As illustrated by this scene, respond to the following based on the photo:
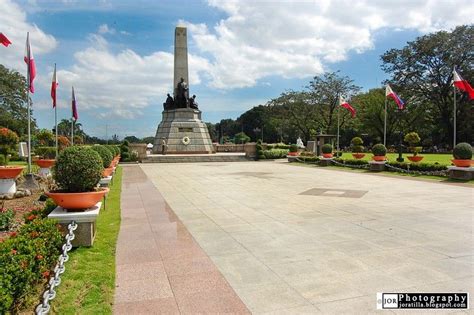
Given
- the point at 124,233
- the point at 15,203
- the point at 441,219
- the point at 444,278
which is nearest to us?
the point at 444,278

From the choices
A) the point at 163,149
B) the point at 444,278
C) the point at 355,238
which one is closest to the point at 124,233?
the point at 355,238

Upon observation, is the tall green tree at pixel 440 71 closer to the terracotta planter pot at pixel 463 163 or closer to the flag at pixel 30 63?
the terracotta planter pot at pixel 463 163

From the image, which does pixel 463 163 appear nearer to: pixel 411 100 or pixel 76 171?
pixel 76 171

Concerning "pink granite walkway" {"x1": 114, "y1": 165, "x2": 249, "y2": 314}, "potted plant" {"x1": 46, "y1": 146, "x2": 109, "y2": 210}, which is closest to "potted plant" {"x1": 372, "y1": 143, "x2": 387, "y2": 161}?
"pink granite walkway" {"x1": 114, "y1": 165, "x2": 249, "y2": 314}

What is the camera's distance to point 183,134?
3216 cm

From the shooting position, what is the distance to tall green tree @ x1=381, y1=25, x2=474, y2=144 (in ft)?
121

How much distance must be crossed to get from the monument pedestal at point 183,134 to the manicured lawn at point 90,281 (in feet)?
86.5

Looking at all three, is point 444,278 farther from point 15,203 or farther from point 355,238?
point 15,203

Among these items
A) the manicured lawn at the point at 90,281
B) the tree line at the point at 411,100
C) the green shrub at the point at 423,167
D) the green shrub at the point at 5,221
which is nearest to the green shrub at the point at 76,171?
the manicured lawn at the point at 90,281

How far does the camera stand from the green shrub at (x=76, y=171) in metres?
5.10

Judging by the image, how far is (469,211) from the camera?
25.1 feet

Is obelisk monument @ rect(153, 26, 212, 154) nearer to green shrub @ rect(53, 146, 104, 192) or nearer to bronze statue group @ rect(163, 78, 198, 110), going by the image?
bronze statue group @ rect(163, 78, 198, 110)

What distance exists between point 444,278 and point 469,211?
463 centimetres

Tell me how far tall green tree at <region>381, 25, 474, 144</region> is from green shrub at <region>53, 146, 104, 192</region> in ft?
133
